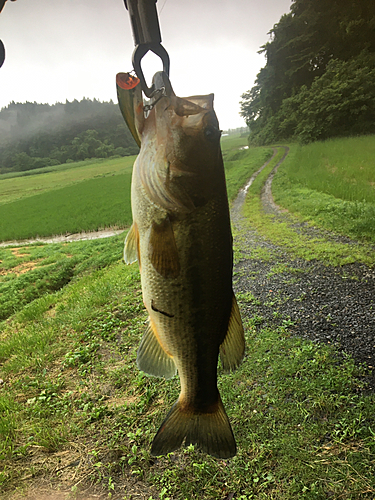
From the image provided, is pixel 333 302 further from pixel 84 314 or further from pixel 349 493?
pixel 84 314

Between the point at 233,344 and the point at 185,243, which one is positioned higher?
the point at 185,243

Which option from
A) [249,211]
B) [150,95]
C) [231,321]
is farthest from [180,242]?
[249,211]

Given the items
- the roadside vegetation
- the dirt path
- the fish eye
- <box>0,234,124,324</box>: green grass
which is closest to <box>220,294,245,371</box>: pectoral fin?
the fish eye

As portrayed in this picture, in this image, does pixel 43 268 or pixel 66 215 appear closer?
pixel 43 268

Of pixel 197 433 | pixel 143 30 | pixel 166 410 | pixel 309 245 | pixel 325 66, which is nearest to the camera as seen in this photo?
pixel 143 30

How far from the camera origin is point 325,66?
642 inches

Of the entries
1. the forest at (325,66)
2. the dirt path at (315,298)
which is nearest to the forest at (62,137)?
the forest at (325,66)

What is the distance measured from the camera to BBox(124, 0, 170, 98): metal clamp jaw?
1.01 m

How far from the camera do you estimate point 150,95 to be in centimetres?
111

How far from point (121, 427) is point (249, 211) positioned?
9736 millimetres

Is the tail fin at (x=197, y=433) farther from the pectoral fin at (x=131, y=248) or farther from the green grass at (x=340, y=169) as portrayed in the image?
the green grass at (x=340, y=169)

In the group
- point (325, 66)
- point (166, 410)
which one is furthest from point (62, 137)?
point (166, 410)

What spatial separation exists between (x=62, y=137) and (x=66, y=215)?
101 feet

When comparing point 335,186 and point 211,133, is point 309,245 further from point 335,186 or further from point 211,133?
point 211,133
